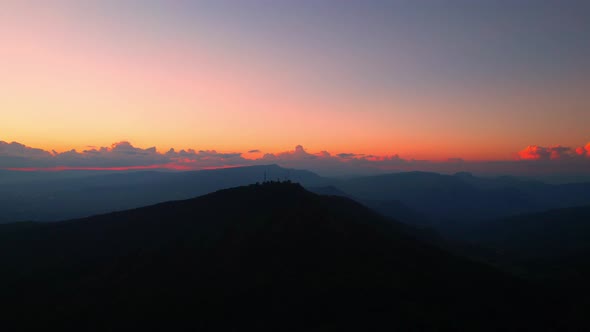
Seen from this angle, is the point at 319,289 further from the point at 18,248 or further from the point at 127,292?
the point at 18,248

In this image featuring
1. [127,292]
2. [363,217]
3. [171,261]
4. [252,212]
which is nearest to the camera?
[127,292]

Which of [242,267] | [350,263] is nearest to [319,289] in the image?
[350,263]

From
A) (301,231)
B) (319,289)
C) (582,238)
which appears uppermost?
(301,231)

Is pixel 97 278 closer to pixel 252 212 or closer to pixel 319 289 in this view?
pixel 252 212

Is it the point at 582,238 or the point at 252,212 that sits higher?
the point at 252,212

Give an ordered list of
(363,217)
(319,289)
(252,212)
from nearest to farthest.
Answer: (319,289), (252,212), (363,217)

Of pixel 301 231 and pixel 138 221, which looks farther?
pixel 138 221

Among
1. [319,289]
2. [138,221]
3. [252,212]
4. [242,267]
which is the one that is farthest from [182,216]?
[319,289]
